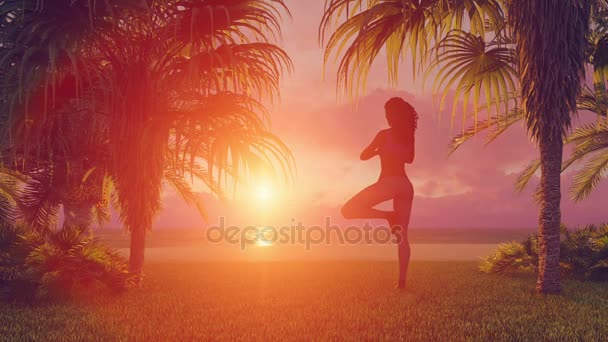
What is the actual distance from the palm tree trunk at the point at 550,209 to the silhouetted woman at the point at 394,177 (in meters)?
3.22

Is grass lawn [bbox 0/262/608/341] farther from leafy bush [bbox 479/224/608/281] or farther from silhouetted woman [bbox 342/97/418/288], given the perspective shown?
silhouetted woman [bbox 342/97/418/288]

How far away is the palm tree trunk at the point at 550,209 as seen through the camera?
34.8 feet

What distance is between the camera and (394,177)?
880 cm

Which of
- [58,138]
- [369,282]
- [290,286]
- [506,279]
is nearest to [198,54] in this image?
[58,138]

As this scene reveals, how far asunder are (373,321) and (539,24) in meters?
6.45

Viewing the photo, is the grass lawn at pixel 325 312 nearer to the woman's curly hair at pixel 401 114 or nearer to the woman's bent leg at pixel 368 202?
the woman's bent leg at pixel 368 202

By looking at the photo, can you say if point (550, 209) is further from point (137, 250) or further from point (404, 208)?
point (137, 250)

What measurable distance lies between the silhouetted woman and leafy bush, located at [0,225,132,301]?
16.3 feet

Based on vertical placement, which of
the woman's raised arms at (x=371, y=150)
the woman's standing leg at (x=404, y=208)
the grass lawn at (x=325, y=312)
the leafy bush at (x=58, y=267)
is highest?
the woman's raised arms at (x=371, y=150)

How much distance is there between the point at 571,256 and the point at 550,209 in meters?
3.89

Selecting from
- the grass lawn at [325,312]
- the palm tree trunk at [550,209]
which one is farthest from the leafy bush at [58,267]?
the palm tree trunk at [550,209]

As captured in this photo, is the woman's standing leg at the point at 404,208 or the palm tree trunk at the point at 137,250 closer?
the woman's standing leg at the point at 404,208

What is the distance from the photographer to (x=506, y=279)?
1321cm

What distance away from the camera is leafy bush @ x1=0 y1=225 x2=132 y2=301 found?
31.4 ft
